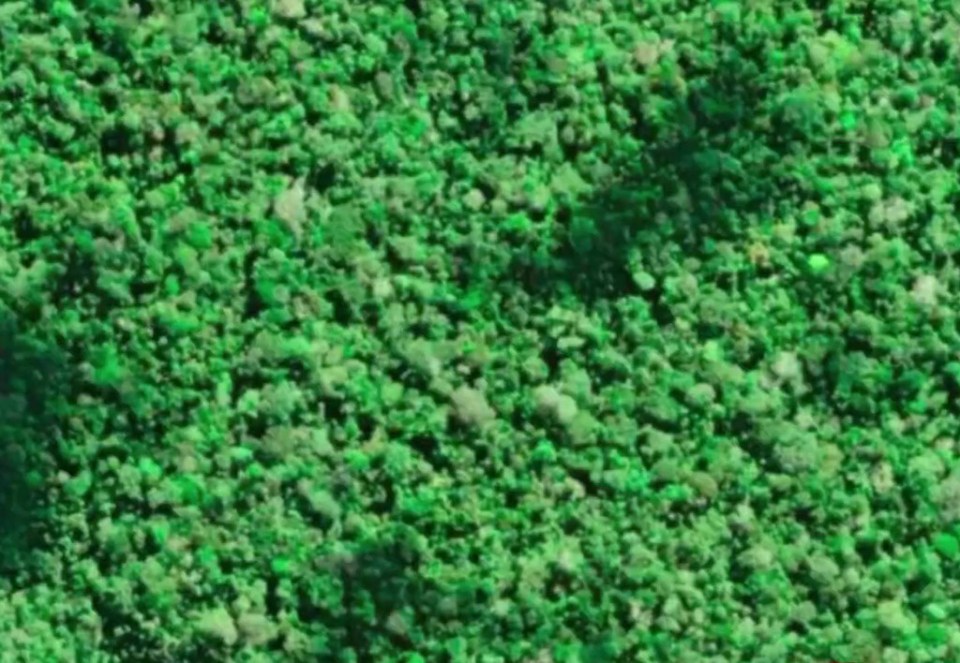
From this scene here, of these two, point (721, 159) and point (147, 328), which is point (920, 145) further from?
point (147, 328)

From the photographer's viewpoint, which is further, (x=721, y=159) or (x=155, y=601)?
(x=721, y=159)

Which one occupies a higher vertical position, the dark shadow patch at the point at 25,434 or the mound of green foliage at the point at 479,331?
the mound of green foliage at the point at 479,331

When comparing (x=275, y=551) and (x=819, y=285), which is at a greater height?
(x=819, y=285)

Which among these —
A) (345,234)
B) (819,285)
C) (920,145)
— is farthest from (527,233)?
(920,145)

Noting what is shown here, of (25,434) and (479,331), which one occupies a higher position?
(479,331)

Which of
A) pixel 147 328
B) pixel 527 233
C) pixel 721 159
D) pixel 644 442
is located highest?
pixel 721 159

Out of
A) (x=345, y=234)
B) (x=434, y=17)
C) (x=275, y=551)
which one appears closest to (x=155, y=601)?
(x=275, y=551)

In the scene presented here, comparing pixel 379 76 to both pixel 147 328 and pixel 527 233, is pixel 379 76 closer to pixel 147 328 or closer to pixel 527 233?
pixel 527 233

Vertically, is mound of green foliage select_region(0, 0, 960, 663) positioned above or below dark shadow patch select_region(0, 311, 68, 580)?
above
